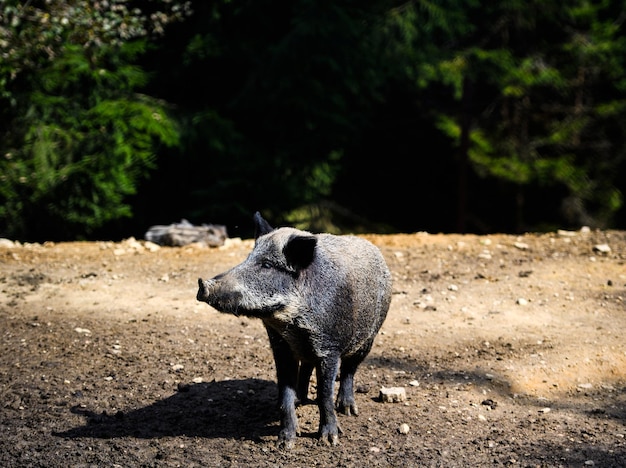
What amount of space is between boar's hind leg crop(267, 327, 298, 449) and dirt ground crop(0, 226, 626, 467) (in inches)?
4.1

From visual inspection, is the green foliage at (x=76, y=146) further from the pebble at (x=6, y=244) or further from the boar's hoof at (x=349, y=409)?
the boar's hoof at (x=349, y=409)

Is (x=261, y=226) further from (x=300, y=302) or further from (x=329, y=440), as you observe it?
(x=329, y=440)

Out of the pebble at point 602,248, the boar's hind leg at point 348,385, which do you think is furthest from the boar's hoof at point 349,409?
the pebble at point 602,248

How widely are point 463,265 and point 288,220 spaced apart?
425cm

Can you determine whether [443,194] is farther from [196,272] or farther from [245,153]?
[196,272]

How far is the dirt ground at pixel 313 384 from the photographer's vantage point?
4.34 meters

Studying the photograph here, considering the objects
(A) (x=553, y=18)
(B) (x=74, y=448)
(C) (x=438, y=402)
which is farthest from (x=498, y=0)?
(B) (x=74, y=448)

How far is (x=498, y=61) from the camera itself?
1261 cm

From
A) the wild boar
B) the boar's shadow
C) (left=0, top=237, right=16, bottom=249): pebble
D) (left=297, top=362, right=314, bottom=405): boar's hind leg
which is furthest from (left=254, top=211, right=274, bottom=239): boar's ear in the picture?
(left=0, top=237, right=16, bottom=249): pebble

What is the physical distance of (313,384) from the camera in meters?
5.47

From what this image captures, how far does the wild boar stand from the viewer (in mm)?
4086

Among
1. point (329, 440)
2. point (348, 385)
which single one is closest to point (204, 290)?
point (329, 440)

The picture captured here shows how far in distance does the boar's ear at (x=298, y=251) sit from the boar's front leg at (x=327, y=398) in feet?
1.83

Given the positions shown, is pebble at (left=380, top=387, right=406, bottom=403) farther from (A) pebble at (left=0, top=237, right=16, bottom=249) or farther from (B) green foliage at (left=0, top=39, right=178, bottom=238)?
(B) green foliage at (left=0, top=39, right=178, bottom=238)
